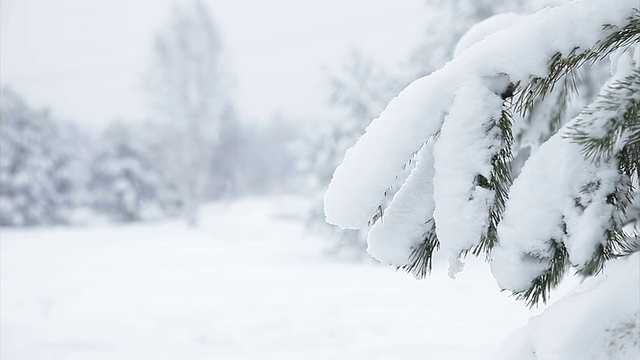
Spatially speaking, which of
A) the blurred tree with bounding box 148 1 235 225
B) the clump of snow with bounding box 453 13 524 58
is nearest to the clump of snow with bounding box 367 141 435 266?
the clump of snow with bounding box 453 13 524 58

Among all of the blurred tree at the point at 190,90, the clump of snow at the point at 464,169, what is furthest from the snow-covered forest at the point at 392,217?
the blurred tree at the point at 190,90

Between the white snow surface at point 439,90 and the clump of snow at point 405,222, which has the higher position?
the white snow surface at point 439,90

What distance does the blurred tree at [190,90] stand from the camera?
21.0 meters

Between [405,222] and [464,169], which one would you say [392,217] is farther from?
[464,169]

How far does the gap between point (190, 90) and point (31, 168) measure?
31.4 feet

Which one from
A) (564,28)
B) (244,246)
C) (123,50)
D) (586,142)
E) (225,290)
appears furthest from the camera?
(123,50)

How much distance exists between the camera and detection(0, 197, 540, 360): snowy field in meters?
4.16

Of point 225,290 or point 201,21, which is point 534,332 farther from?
point 201,21

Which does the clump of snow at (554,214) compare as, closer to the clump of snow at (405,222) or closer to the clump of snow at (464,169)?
the clump of snow at (464,169)

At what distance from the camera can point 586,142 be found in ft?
3.32

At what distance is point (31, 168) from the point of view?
1274cm

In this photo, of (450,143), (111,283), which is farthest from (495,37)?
(111,283)

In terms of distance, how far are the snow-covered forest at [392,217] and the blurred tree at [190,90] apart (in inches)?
81.6

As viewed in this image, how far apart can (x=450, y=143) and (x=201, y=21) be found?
23.6 metres
